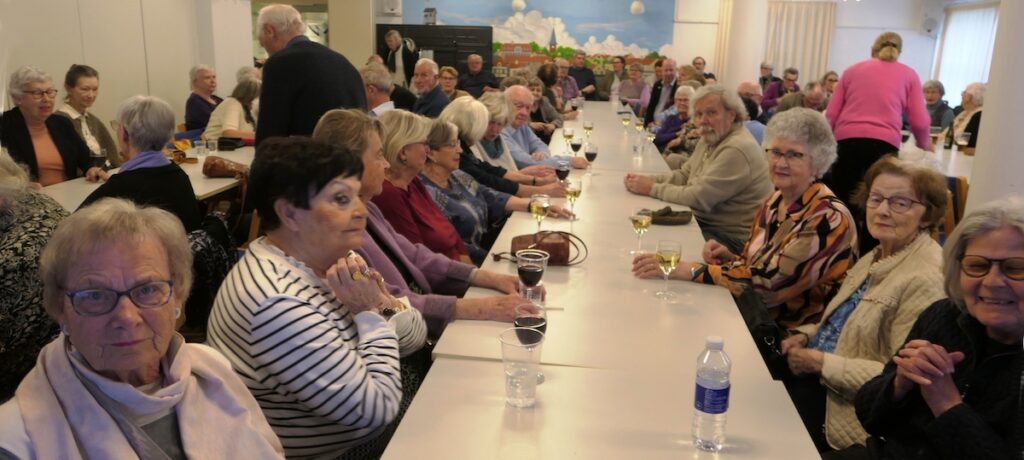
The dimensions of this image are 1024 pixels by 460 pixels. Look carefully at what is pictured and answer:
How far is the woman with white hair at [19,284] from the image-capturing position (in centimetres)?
214

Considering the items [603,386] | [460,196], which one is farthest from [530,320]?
[460,196]

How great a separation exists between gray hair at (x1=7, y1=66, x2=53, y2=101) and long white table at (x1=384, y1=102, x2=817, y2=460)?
3207 millimetres

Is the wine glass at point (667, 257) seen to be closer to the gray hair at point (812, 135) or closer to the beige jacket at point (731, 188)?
the gray hair at point (812, 135)

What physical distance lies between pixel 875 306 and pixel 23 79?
15.0 feet

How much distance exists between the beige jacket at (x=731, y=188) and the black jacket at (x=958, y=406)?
2.17 meters

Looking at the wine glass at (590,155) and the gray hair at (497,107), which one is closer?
the gray hair at (497,107)

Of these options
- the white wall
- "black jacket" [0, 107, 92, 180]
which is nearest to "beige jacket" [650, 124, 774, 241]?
"black jacket" [0, 107, 92, 180]

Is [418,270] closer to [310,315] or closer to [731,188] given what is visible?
[310,315]

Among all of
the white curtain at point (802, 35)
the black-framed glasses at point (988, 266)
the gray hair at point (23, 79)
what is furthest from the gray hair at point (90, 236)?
the white curtain at point (802, 35)

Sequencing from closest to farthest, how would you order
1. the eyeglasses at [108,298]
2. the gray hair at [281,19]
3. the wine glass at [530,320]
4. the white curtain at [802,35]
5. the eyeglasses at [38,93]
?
the eyeglasses at [108,298] < the wine glass at [530,320] < the gray hair at [281,19] < the eyeglasses at [38,93] < the white curtain at [802,35]

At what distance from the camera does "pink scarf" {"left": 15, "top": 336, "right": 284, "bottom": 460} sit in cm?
124

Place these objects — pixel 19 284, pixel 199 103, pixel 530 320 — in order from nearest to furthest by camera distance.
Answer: pixel 530 320 < pixel 19 284 < pixel 199 103

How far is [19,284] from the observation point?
2.15 m

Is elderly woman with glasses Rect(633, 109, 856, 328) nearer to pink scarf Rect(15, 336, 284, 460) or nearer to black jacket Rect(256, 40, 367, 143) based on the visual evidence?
pink scarf Rect(15, 336, 284, 460)
